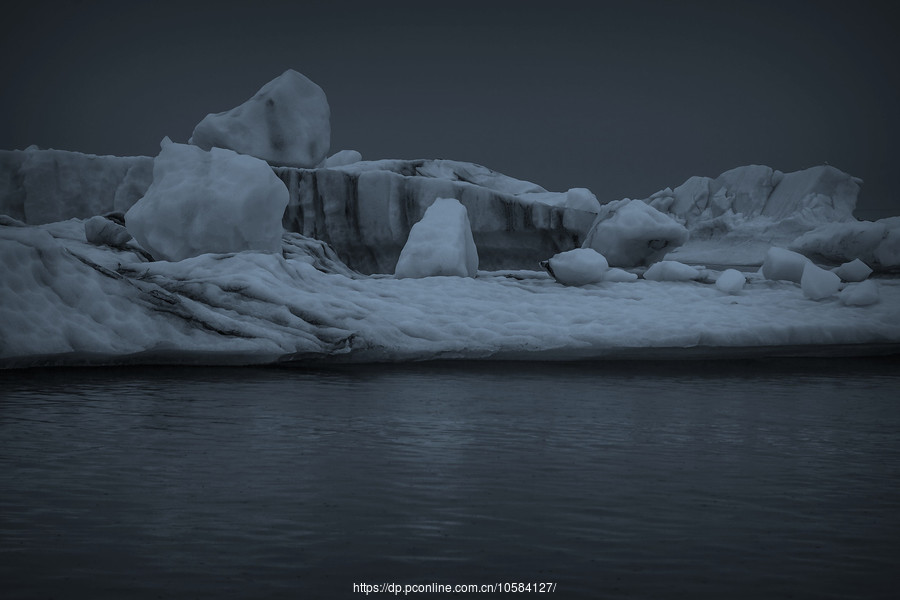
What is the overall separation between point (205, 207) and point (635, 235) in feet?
25.9

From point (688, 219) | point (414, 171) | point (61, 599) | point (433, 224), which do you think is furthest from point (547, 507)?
point (688, 219)

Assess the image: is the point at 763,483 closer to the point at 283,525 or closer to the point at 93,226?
the point at 283,525

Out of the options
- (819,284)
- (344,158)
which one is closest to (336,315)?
(819,284)

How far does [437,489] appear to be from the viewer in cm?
515

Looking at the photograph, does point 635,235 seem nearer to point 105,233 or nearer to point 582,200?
point 582,200

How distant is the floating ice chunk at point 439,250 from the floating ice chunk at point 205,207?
6.91 ft

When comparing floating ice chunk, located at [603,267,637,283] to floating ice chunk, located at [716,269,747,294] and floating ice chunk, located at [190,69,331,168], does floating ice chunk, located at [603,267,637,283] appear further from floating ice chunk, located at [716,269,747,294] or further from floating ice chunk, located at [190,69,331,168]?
floating ice chunk, located at [190,69,331,168]

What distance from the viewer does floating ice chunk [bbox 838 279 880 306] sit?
40.0 ft

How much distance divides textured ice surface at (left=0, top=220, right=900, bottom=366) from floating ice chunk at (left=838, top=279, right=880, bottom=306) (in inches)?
3.1

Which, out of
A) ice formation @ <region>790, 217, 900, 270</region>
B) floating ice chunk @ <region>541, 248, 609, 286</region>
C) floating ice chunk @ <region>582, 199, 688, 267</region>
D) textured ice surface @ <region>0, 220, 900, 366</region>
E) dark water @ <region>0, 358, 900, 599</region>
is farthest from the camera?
floating ice chunk @ <region>582, 199, 688, 267</region>

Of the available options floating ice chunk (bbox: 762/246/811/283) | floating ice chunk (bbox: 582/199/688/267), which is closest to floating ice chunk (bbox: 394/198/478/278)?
floating ice chunk (bbox: 582/199/688/267)

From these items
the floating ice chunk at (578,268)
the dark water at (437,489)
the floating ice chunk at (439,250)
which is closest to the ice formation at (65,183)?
the floating ice chunk at (439,250)

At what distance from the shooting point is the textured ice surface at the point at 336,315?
9234 mm

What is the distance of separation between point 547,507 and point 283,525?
1338mm
